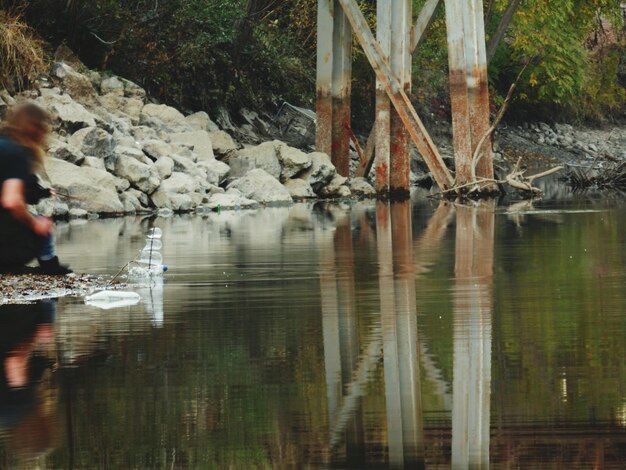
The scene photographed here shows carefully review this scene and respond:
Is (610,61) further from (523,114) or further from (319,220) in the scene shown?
(319,220)

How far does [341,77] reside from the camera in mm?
32094

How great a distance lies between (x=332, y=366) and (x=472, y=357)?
725mm

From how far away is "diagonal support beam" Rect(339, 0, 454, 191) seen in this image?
28438 millimetres

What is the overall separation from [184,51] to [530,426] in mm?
29579

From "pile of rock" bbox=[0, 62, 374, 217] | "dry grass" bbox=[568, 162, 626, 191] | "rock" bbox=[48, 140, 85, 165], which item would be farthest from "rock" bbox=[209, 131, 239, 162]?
"dry grass" bbox=[568, 162, 626, 191]

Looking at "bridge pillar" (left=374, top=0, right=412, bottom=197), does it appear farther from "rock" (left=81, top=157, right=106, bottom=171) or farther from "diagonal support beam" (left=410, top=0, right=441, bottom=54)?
"rock" (left=81, top=157, right=106, bottom=171)

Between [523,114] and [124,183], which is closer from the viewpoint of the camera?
[124,183]

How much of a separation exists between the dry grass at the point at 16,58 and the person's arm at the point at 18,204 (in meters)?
16.6

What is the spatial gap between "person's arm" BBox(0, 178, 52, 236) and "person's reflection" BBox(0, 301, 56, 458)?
33.0 inches

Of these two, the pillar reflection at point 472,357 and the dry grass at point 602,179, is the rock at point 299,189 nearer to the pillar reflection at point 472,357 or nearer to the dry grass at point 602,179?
the dry grass at point 602,179

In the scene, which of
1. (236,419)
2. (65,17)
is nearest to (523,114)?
(65,17)

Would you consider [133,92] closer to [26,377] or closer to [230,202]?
[230,202]

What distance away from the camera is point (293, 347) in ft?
28.7

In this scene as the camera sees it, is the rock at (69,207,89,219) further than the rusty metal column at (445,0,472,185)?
No
